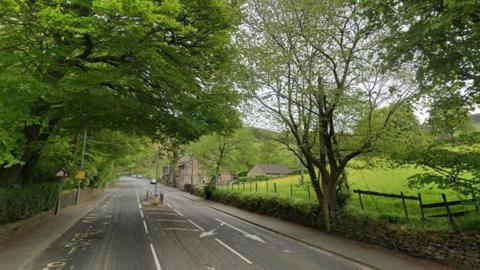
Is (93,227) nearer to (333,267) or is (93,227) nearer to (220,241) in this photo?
(220,241)

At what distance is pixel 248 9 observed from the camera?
18.2 m

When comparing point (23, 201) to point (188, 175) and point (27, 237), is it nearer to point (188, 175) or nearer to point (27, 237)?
point (27, 237)

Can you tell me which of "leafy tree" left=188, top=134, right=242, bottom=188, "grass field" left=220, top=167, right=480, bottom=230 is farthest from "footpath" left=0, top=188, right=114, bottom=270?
"leafy tree" left=188, top=134, right=242, bottom=188

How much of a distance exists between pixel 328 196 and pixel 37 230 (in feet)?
47.9

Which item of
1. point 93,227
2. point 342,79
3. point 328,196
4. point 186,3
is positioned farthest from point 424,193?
point 93,227

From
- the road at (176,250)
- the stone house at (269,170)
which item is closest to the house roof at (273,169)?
the stone house at (269,170)

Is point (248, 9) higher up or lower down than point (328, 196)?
higher up

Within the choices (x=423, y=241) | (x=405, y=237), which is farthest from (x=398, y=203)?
(x=423, y=241)

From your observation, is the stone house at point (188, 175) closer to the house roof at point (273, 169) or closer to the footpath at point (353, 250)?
the house roof at point (273, 169)

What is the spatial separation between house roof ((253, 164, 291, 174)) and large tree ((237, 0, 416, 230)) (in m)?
55.0

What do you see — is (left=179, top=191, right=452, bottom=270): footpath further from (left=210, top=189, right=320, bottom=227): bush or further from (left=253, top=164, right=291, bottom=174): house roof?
(left=253, top=164, right=291, bottom=174): house roof

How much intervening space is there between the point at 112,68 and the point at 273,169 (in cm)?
6351

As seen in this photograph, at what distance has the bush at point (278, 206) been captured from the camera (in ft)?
65.7

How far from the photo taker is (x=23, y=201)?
1747 centimetres
